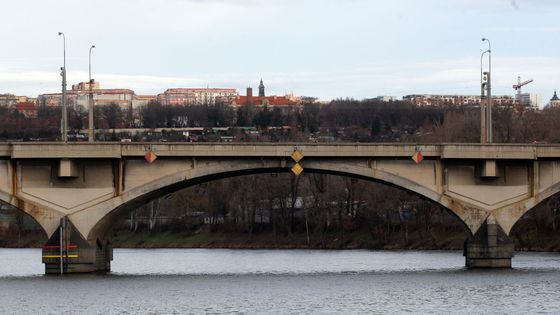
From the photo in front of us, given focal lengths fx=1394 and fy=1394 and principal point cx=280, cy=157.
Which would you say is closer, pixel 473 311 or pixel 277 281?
pixel 473 311

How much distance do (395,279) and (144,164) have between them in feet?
56.1

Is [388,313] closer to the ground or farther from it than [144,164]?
closer to the ground

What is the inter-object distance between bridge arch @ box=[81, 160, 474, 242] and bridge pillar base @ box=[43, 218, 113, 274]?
633 millimetres

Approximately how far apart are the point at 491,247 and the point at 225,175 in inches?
684

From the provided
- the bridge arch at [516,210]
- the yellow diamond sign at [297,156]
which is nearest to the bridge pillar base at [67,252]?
the yellow diamond sign at [297,156]

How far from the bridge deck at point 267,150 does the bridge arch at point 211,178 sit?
114 centimetres

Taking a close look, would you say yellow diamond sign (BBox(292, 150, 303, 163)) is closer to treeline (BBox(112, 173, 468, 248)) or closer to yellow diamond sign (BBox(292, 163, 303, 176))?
yellow diamond sign (BBox(292, 163, 303, 176))

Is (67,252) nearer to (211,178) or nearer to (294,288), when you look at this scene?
(211,178)

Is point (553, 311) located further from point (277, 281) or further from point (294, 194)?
point (294, 194)

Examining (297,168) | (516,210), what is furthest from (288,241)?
(297,168)

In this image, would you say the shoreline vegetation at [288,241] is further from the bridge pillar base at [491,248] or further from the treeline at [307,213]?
the bridge pillar base at [491,248]

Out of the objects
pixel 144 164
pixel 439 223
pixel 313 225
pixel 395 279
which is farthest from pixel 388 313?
pixel 313 225

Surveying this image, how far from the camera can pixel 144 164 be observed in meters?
86.2

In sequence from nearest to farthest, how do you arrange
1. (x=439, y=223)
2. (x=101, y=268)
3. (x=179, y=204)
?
(x=101, y=268), (x=439, y=223), (x=179, y=204)
